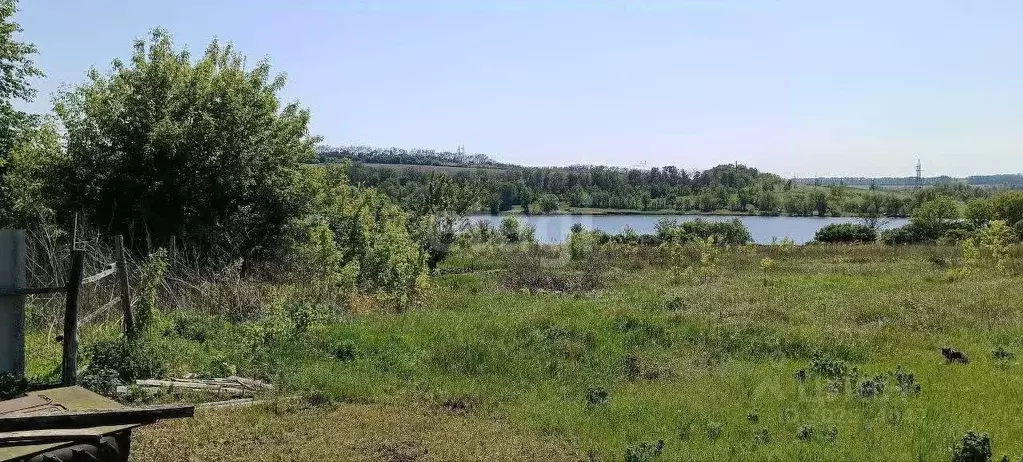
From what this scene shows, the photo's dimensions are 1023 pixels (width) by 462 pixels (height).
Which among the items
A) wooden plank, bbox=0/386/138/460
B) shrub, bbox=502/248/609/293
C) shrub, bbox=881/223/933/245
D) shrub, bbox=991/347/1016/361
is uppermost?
shrub, bbox=881/223/933/245

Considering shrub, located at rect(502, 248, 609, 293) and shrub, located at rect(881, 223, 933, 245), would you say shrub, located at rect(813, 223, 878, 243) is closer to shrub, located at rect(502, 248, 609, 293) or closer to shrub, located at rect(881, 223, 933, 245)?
shrub, located at rect(881, 223, 933, 245)

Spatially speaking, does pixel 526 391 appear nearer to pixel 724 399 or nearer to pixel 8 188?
pixel 724 399

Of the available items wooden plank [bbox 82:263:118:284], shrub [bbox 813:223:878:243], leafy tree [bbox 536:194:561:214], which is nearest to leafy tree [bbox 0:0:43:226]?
wooden plank [bbox 82:263:118:284]

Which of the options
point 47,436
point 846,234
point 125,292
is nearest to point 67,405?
point 47,436

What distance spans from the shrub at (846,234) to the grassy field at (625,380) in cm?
2825

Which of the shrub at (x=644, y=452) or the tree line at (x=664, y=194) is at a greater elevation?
the tree line at (x=664, y=194)

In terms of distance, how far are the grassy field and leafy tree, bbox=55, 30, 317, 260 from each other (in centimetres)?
527

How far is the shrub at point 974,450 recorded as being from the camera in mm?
5871

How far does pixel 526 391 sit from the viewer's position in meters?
8.77

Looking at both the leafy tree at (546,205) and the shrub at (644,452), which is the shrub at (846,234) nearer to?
the leafy tree at (546,205)

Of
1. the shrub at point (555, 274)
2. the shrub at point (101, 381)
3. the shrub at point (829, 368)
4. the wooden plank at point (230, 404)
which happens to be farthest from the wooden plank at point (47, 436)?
the shrub at point (555, 274)

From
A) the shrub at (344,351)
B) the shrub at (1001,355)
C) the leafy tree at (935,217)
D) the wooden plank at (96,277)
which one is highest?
the leafy tree at (935,217)

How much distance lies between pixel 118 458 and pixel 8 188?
1714 cm

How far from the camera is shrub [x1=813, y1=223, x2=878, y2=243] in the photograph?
140ft
